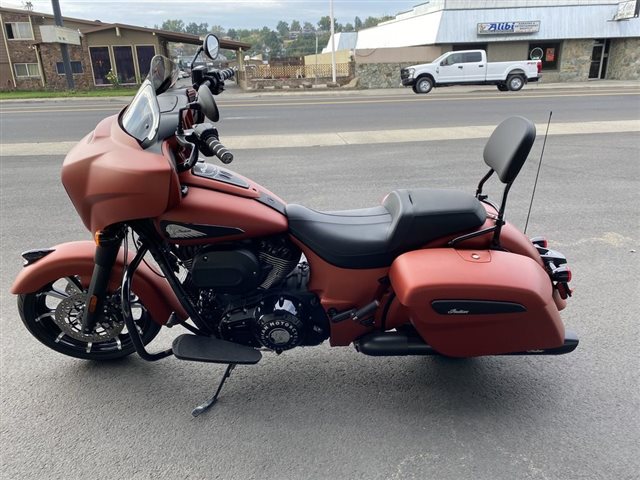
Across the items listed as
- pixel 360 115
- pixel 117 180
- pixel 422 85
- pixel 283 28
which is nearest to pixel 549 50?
pixel 422 85

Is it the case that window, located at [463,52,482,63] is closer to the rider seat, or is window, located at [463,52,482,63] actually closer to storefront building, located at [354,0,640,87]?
storefront building, located at [354,0,640,87]

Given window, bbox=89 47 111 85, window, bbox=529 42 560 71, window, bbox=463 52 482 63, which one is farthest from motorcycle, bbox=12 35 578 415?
window, bbox=89 47 111 85

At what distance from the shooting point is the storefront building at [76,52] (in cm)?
3444

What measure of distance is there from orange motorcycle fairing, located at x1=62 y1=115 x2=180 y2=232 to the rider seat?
25.9 inches

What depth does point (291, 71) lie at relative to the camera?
3316cm

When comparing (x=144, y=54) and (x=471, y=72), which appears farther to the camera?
(x=144, y=54)

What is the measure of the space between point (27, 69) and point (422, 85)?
28.9m

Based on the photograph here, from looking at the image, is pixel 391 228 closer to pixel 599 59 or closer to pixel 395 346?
pixel 395 346

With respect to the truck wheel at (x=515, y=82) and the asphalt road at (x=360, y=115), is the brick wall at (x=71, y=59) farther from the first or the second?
the truck wheel at (x=515, y=82)

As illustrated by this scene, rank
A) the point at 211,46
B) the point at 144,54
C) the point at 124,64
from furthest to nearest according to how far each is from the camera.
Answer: the point at 144,54
the point at 124,64
the point at 211,46

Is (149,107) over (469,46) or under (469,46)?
under

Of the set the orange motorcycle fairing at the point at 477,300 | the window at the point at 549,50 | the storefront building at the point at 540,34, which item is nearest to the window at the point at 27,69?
the storefront building at the point at 540,34

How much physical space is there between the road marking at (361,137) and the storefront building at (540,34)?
19.8 metres

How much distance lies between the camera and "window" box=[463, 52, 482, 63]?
74.9ft
